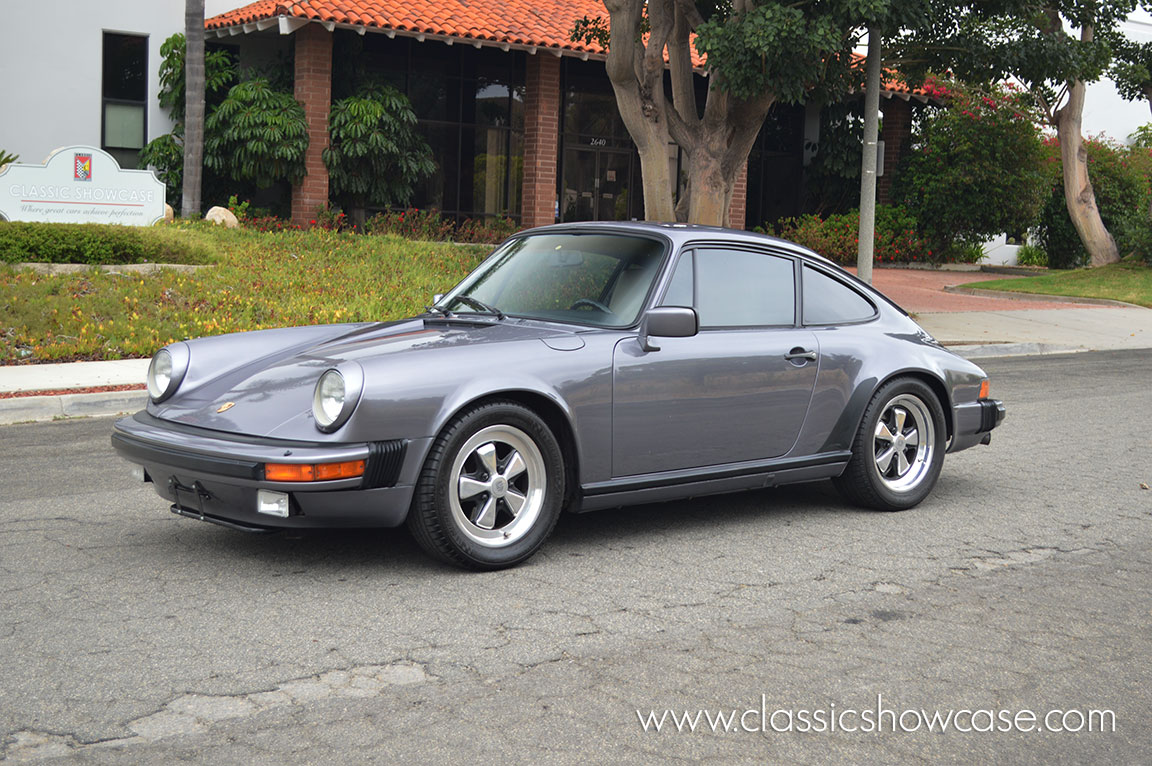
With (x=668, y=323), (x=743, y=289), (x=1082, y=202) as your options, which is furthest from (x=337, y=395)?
(x=1082, y=202)

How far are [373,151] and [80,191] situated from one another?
23.5ft

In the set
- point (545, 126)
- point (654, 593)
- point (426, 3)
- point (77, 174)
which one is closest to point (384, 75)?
point (426, 3)

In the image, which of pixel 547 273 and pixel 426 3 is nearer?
pixel 547 273

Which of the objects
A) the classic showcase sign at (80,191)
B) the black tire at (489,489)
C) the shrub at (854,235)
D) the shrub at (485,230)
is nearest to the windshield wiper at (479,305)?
the black tire at (489,489)

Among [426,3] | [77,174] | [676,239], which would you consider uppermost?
[426,3]

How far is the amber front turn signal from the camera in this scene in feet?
14.9

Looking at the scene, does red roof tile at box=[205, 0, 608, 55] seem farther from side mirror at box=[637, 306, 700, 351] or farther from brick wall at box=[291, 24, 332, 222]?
side mirror at box=[637, 306, 700, 351]

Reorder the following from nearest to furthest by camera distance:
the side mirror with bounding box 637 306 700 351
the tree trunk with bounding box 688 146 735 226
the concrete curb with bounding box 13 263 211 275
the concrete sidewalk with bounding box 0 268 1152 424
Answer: the side mirror with bounding box 637 306 700 351 → the concrete sidewalk with bounding box 0 268 1152 424 → the concrete curb with bounding box 13 263 211 275 → the tree trunk with bounding box 688 146 735 226

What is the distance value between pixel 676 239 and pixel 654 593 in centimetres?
176

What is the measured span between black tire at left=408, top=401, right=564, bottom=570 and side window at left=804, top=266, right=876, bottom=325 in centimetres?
182

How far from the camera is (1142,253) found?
86.5ft

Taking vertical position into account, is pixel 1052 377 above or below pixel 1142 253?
below

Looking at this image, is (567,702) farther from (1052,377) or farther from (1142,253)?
(1142,253)

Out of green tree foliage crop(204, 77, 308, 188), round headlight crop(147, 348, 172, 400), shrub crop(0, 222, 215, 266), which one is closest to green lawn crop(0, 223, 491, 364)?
shrub crop(0, 222, 215, 266)
